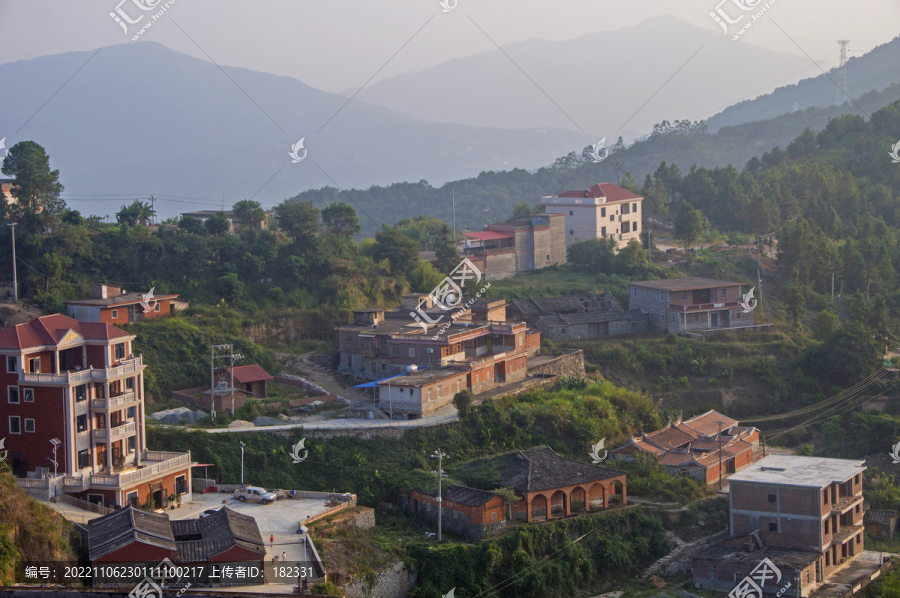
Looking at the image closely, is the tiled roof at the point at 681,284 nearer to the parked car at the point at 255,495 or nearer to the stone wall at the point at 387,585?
the stone wall at the point at 387,585

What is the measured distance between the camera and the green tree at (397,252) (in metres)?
37.2

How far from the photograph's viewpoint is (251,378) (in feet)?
89.4

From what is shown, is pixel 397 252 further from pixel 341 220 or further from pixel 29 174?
pixel 29 174

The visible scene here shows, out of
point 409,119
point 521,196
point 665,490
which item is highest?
point 409,119

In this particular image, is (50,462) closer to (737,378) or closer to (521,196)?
(737,378)

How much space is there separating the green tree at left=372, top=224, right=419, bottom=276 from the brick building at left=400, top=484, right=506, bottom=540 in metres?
16.3

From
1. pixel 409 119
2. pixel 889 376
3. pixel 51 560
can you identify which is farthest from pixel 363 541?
pixel 409 119

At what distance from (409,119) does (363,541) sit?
3771 inches

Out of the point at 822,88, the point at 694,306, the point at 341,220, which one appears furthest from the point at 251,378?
the point at 822,88

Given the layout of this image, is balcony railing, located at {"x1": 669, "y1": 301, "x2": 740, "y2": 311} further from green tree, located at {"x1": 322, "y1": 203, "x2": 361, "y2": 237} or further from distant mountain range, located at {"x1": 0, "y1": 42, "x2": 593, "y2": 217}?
distant mountain range, located at {"x1": 0, "y1": 42, "x2": 593, "y2": 217}

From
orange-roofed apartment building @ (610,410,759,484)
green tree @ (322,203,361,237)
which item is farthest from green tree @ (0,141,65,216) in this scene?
orange-roofed apartment building @ (610,410,759,484)

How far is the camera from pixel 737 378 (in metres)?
33.2

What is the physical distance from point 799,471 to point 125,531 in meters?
16.0

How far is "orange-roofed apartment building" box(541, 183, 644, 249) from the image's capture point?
4419 centimetres
